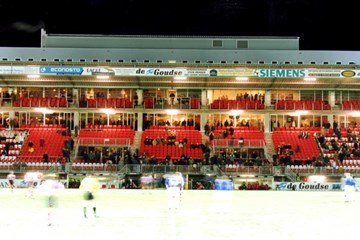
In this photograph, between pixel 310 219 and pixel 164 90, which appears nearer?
pixel 310 219

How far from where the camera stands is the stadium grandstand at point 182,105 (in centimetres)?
4797

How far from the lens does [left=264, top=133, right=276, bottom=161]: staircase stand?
165ft

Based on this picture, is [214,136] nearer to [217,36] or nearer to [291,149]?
[291,149]

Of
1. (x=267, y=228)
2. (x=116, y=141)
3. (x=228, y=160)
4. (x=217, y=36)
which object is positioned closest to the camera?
(x=267, y=228)

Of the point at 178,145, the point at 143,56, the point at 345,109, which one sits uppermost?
the point at 143,56

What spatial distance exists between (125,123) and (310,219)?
35959 mm

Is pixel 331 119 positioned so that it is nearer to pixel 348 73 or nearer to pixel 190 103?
pixel 348 73

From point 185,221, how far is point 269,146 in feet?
107

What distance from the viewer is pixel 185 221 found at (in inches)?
816

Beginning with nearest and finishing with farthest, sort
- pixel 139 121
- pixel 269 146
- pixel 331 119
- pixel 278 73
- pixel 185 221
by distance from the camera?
pixel 185 221
pixel 278 73
pixel 269 146
pixel 139 121
pixel 331 119

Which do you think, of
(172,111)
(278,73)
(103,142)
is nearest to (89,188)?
(103,142)

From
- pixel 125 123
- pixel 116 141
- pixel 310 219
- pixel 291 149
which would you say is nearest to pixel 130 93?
pixel 125 123

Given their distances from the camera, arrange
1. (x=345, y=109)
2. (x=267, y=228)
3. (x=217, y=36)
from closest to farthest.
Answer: (x=267, y=228)
(x=345, y=109)
(x=217, y=36)

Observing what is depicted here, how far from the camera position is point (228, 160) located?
152 feet
